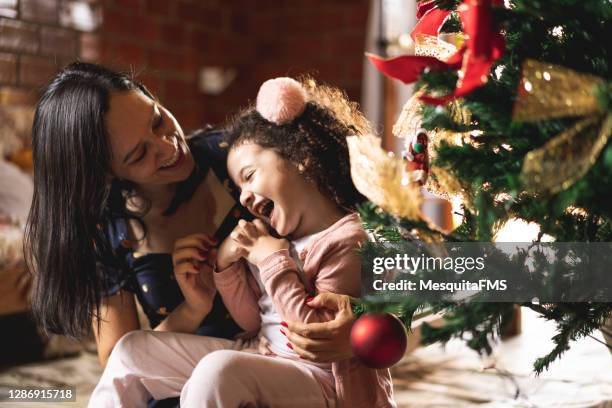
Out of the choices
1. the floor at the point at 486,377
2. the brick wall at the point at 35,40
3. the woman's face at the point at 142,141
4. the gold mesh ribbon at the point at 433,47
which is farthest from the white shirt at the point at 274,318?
the brick wall at the point at 35,40

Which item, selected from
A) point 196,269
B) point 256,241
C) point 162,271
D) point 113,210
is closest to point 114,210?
point 113,210

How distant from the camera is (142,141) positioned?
1.10m

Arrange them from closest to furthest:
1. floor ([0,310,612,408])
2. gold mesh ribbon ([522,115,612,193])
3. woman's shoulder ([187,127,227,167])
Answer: gold mesh ribbon ([522,115,612,193])
woman's shoulder ([187,127,227,167])
floor ([0,310,612,408])

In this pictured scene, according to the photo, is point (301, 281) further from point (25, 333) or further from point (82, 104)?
point (25, 333)

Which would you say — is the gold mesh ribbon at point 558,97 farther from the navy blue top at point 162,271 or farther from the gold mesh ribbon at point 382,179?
the navy blue top at point 162,271

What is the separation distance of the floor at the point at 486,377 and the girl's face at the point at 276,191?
1.78 feet

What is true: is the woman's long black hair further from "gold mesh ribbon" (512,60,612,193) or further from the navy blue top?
"gold mesh ribbon" (512,60,612,193)

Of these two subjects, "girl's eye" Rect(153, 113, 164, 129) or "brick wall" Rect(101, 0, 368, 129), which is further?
"brick wall" Rect(101, 0, 368, 129)

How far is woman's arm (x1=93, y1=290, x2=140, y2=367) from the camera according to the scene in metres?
1.23

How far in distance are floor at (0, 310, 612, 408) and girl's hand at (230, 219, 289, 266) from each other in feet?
1.86

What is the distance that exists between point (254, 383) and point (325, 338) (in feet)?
0.39

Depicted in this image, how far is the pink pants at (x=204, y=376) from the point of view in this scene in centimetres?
90

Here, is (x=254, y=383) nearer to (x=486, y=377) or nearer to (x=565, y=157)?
(x=565, y=157)

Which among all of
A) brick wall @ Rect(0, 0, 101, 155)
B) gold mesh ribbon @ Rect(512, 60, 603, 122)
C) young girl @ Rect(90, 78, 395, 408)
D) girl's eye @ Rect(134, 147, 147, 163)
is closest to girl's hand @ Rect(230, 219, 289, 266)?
young girl @ Rect(90, 78, 395, 408)
